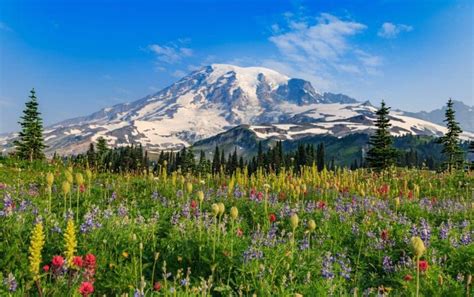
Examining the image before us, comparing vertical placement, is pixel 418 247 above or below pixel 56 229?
above

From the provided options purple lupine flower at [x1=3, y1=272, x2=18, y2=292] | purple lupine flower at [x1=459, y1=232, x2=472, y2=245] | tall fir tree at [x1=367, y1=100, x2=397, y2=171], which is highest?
tall fir tree at [x1=367, y1=100, x2=397, y2=171]

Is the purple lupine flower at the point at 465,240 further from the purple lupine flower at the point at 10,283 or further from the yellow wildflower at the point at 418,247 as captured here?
the purple lupine flower at the point at 10,283

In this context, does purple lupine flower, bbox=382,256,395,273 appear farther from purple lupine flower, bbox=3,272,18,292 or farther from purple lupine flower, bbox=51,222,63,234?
purple lupine flower, bbox=3,272,18,292

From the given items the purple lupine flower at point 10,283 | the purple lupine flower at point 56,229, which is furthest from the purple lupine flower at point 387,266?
the purple lupine flower at point 10,283

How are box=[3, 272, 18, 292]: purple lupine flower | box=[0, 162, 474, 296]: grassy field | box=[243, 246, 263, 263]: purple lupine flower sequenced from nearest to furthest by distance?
box=[3, 272, 18, 292]: purple lupine flower, box=[0, 162, 474, 296]: grassy field, box=[243, 246, 263, 263]: purple lupine flower

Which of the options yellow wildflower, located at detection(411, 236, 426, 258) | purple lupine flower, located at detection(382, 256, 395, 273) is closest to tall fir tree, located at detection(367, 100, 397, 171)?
purple lupine flower, located at detection(382, 256, 395, 273)

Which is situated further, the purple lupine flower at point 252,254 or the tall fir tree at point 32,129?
the tall fir tree at point 32,129

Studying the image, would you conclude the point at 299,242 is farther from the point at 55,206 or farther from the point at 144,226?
the point at 55,206

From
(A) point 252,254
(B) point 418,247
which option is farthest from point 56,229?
(B) point 418,247

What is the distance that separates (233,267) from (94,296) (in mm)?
1614

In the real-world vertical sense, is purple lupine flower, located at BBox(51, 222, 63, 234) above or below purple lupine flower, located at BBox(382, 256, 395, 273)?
above

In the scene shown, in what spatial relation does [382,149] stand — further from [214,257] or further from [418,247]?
[418,247]

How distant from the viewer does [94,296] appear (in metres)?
4.37

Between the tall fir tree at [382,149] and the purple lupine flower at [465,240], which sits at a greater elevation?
the tall fir tree at [382,149]
